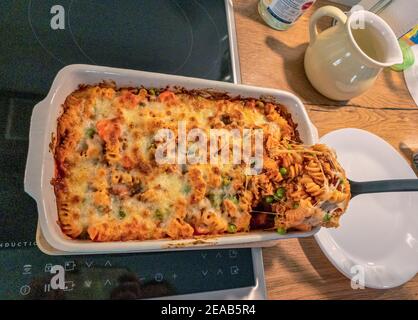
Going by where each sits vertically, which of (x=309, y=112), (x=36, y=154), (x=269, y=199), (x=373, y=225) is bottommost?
(x=373, y=225)

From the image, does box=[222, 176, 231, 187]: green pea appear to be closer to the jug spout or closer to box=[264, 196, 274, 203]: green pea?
box=[264, 196, 274, 203]: green pea

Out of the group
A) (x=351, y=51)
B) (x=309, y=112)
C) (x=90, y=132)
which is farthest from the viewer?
(x=309, y=112)

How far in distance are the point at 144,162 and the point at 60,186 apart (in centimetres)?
19

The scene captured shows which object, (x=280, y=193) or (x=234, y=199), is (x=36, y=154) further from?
(x=280, y=193)

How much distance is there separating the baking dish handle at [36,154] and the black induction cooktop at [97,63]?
161 mm

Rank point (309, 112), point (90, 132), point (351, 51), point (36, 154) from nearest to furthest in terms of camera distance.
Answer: point (36, 154)
point (90, 132)
point (351, 51)
point (309, 112)

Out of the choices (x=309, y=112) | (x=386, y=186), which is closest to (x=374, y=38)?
(x=309, y=112)

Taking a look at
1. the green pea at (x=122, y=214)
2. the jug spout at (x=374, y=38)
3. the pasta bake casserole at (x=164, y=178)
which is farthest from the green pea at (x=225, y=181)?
the jug spout at (x=374, y=38)

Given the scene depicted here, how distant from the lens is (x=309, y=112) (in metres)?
1.14

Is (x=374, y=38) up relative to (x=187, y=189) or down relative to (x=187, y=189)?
up

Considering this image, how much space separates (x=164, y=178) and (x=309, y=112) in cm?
59

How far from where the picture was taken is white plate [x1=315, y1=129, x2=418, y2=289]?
0.96 m

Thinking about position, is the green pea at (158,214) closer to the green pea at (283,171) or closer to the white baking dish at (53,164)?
the white baking dish at (53,164)
